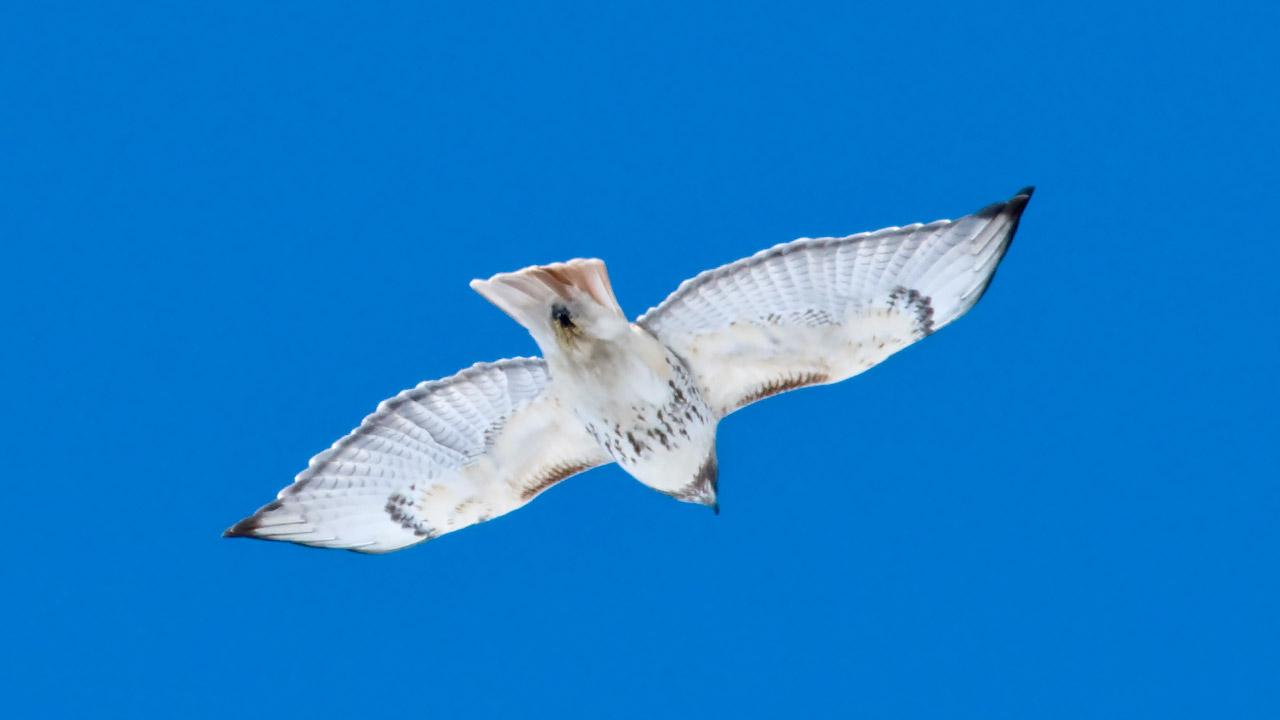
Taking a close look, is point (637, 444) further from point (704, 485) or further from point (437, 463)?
point (437, 463)

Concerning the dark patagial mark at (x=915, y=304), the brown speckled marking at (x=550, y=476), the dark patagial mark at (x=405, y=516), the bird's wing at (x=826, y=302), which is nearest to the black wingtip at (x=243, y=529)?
the dark patagial mark at (x=405, y=516)

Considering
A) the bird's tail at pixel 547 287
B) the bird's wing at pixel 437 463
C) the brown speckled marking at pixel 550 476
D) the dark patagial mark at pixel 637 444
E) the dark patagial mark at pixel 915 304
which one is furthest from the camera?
the brown speckled marking at pixel 550 476

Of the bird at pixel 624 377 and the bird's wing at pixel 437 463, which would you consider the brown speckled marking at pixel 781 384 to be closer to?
the bird at pixel 624 377

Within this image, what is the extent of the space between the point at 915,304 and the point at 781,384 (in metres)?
0.91

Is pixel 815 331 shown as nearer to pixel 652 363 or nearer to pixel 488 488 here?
pixel 652 363

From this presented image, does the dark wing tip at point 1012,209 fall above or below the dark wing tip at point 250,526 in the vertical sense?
above

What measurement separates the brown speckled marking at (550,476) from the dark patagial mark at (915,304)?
6.83ft

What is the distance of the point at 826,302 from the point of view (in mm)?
8172

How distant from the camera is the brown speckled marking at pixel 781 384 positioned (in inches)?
332

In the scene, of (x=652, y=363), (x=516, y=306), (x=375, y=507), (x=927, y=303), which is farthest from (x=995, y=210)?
(x=375, y=507)

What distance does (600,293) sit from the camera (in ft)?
25.5

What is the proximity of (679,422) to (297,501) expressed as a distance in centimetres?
233

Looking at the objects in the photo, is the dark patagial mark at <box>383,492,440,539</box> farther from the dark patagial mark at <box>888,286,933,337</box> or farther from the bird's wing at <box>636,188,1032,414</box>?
the dark patagial mark at <box>888,286,933,337</box>

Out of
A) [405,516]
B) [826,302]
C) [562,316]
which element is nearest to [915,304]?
[826,302]
